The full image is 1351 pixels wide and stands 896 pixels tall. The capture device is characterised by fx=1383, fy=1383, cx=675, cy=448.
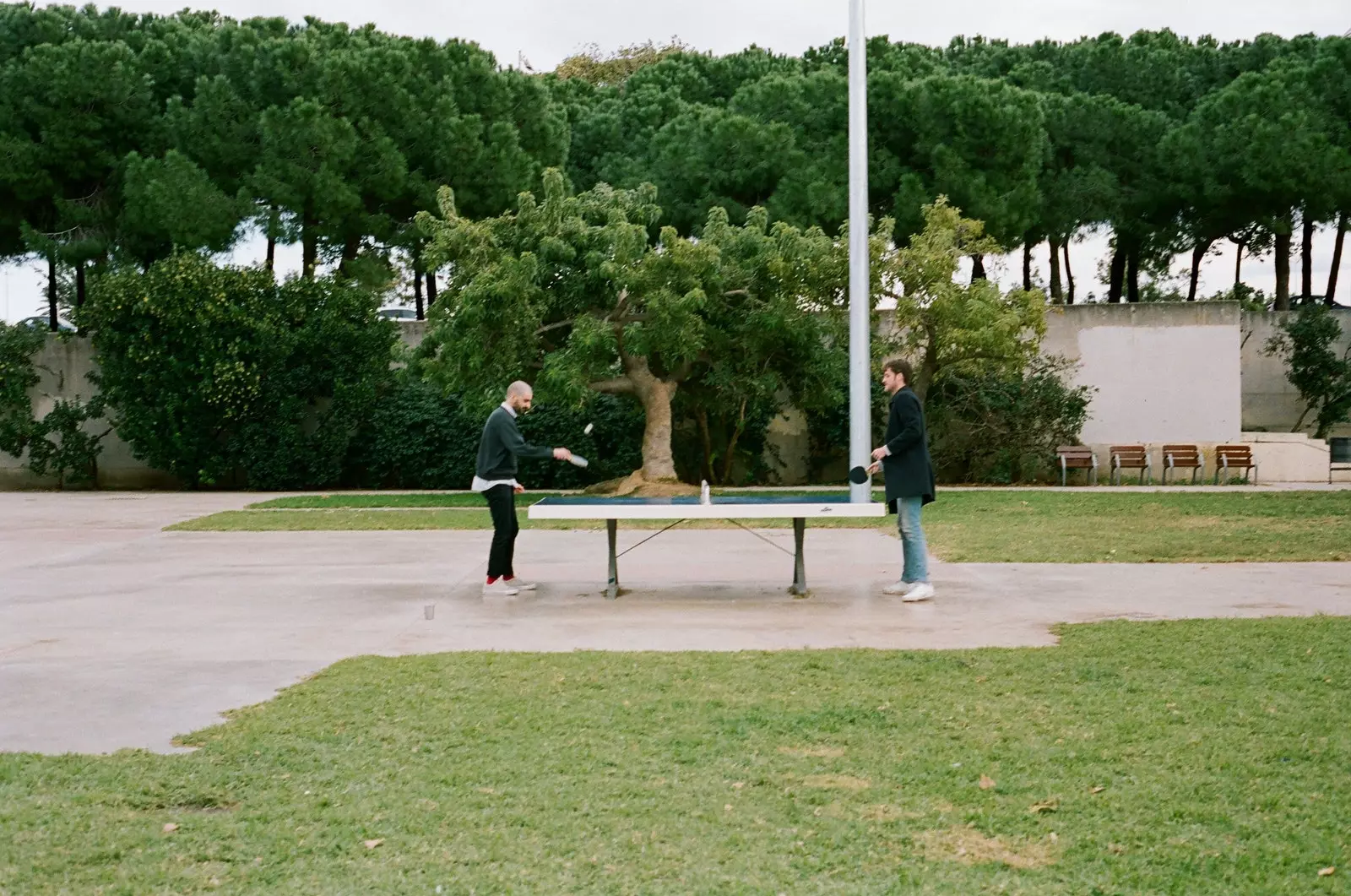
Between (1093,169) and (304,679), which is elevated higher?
(1093,169)

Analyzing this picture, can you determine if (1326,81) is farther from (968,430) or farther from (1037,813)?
(1037,813)

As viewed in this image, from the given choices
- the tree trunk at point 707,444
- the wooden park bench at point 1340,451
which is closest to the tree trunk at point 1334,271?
the wooden park bench at point 1340,451

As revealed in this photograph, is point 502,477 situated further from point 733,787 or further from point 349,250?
point 349,250

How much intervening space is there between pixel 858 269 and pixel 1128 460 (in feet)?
47.5

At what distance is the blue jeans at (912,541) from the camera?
1125cm

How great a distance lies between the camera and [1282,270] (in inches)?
1473

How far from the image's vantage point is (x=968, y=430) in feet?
88.1

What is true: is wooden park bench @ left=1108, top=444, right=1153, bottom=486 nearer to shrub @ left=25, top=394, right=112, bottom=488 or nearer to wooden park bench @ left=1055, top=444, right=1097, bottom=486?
wooden park bench @ left=1055, top=444, right=1097, bottom=486

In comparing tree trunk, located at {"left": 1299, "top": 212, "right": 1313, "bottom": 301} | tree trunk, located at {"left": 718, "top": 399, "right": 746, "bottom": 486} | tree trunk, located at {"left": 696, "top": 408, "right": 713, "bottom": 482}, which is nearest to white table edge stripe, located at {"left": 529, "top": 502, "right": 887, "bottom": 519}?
tree trunk, located at {"left": 718, "top": 399, "right": 746, "bottom": 486}

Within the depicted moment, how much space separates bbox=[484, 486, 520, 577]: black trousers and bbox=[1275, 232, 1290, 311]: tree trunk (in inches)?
1223

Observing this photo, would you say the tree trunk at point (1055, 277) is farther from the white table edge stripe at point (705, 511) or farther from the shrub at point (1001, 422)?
the white table edge stripe at point (705, 511)

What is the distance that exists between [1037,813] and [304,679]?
14.8ft

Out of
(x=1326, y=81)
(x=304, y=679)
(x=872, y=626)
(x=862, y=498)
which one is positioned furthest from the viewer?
(x=1326, y=81)

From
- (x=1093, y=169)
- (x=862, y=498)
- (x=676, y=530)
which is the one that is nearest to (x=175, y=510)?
(x=676, y=530)
